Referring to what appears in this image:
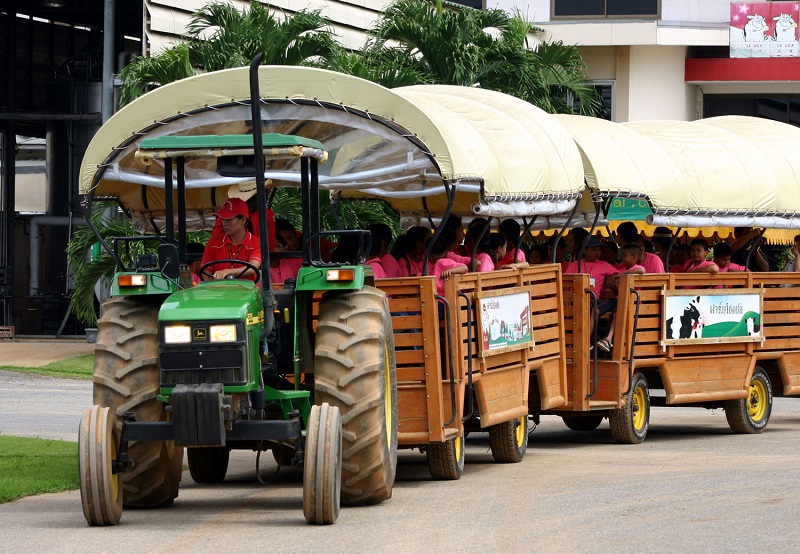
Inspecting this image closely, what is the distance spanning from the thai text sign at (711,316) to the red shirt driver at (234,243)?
22.0 ft

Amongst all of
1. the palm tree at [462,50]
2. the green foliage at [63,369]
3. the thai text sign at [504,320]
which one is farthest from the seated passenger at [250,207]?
the palm tree at [462,50]

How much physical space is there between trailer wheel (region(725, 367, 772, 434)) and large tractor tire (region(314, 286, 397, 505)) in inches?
310

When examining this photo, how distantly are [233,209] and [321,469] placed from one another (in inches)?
94.4

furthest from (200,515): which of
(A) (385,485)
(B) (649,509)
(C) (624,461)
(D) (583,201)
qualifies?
(D) (583,201)

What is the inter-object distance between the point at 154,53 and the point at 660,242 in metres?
9.62

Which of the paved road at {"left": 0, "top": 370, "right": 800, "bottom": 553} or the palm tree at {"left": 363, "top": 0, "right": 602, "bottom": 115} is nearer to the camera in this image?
the paved road at {"left": 0, "top": 370, "right": 800, "bottom": 553}

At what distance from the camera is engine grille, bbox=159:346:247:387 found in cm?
946

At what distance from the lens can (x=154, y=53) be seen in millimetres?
24531

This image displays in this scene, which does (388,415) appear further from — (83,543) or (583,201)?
(583,201)

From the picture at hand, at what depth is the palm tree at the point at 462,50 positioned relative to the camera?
971 inches

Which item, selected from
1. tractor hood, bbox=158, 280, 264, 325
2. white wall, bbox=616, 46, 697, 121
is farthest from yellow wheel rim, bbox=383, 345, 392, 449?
white wall, bbox=616, 46, 697, 121

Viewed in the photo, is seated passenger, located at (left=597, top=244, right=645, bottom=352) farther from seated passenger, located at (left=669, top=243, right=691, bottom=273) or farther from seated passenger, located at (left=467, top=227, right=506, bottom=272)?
seated passenger, located at (left=467, top=227, right=506, bottom=272)

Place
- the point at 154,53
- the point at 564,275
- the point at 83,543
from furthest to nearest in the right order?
the point at 154,53
the point at 564,275
the point at 83,543

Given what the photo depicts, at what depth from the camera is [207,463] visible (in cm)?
1256
